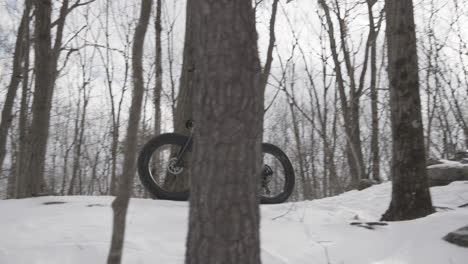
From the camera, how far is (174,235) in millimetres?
3680

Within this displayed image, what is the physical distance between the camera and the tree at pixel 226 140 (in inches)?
82.0

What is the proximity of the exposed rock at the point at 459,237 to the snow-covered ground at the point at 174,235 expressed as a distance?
2.5 inches

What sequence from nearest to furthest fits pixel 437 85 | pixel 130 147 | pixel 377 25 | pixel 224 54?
1. pixel 224 54
2. pixel 130 147
3. pixel 377 25
4. pixel 437 85

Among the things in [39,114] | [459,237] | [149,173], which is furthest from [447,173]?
[39,114]

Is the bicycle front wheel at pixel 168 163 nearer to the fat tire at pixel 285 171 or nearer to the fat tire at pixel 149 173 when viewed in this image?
the fat tire at pixel 149 173

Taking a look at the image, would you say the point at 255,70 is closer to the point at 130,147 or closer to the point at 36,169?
the point at 130,147

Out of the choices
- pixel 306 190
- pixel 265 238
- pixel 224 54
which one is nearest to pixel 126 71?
pixel 306 190

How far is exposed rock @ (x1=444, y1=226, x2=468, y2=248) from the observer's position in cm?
336

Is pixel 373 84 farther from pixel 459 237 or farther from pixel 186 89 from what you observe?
pixel 459 237

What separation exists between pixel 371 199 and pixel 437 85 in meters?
13.5

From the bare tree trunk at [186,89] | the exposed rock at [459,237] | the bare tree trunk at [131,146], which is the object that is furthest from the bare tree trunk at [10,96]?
the exposed rock at [459,237]

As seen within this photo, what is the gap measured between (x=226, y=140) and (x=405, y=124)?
3219mm

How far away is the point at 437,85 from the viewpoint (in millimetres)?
17344

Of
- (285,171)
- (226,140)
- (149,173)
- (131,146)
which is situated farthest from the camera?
(285,171)
